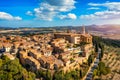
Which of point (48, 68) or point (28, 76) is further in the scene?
point (48, 68)

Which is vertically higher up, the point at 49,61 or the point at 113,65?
the point at 49,61

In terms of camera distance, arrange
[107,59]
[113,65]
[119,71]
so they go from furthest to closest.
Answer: [107,59] < [113,65] < [119,71]

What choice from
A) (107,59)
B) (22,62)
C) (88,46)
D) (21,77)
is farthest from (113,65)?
(21,77)

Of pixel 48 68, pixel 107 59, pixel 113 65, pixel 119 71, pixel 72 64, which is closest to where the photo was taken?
pixel 48 68

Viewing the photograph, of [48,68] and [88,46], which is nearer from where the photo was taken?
[48,68]

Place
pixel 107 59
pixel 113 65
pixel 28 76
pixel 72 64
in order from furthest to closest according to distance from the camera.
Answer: pixel 107 59 → pixel 113 65 → pixel 72 64 → pixel 28 76

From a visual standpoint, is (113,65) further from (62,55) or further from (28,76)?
(28,76)

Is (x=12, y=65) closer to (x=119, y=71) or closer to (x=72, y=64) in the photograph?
(x=72, y=64)

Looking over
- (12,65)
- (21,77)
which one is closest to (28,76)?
(21,77)

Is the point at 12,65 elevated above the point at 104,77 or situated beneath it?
Answer: elevated above
